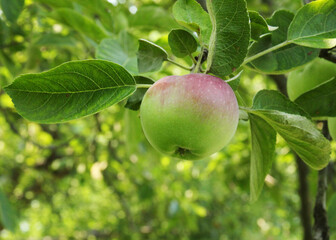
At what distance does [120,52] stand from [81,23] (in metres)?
0.31

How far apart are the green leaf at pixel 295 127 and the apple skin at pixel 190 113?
0.08 meters

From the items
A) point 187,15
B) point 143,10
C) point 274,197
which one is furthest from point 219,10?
point 274,197

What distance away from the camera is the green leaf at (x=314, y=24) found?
27.1 inches

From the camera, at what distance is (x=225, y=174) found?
2609 millimetres

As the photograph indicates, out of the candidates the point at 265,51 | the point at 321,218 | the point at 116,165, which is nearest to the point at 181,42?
the point at 265,51

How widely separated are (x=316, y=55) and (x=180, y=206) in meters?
2.34

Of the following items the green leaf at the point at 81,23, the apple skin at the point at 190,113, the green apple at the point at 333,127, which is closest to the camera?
the apple skin at the point at 190,113

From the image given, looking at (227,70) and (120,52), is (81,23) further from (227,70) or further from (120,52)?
(227,70)

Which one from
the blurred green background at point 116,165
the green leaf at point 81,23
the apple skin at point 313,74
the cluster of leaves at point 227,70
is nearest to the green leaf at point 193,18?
the cluster of leaves at point 227,70

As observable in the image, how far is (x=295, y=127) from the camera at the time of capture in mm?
620

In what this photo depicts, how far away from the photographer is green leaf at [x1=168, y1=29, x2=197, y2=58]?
2.16 feet

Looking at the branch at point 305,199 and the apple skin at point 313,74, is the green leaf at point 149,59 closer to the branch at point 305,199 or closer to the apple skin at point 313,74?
the apple skin at point 313,74

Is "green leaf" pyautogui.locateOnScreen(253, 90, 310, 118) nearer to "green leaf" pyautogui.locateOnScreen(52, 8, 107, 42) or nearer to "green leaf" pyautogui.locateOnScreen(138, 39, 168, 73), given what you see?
"green leaf" pyautogui.locateOnScreen(138, 39, 168, 73)

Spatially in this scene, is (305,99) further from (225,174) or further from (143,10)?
(225,174)
